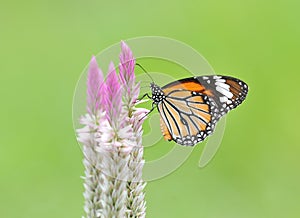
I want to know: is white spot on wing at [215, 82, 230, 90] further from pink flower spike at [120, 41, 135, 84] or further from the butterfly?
pink flower spike at [120, 41, 135, 84]

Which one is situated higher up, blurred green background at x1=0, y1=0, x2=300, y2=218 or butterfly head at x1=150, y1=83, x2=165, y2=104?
blurred green background at x1=0, y1=0, x2=300, y2=218

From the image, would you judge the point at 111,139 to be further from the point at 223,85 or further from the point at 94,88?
the point at 223,85

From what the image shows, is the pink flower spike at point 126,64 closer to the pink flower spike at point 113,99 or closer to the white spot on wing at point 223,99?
the pink flower spike at point 113,99

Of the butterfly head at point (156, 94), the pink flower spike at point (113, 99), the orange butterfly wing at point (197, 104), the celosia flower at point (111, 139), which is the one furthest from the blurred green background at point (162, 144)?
the pink flower spike at point (113, 99)

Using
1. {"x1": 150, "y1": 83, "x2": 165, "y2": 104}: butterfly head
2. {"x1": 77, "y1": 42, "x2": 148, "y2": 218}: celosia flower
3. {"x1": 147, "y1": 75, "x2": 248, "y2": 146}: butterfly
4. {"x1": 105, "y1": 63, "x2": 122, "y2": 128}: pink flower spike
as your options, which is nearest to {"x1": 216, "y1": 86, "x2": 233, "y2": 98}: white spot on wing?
{"x1": 147, "y1": 75, "x2": 248, "y2": 146}: butterfly

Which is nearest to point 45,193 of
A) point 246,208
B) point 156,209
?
point 156,209
